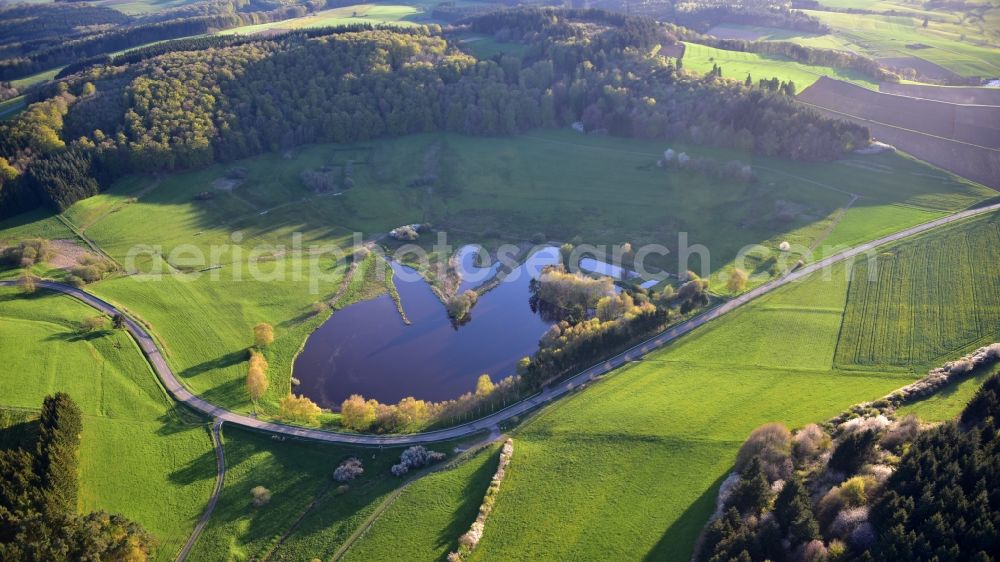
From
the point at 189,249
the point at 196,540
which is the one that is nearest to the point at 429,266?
the point at 189,249

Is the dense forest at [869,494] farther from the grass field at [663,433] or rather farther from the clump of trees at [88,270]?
the clump of trees at [88,270]

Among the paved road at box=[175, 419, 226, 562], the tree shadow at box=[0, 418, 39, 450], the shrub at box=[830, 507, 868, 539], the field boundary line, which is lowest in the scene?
the paved road at box=[175, 419, 226, 562]

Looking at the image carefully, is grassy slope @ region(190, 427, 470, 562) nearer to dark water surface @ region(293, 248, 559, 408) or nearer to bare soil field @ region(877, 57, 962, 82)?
dark water surface @ region(293, 248, 559, 408)

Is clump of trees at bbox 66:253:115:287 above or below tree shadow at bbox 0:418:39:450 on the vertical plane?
above

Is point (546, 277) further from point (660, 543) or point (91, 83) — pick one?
point (91, 83)

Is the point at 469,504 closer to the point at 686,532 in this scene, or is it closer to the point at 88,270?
the point at 686,532

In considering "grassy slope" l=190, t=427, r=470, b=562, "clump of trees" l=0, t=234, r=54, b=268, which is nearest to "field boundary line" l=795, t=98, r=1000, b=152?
"grassy slope" l=190, t=427, r=470, b=562

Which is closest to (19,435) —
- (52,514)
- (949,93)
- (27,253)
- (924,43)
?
(52,514)
